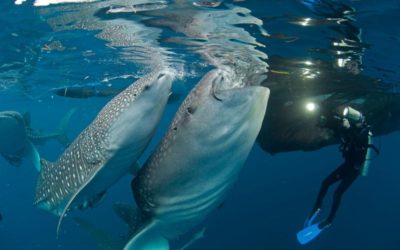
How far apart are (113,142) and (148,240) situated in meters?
1.12

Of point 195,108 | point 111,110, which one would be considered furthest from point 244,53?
point 195,108

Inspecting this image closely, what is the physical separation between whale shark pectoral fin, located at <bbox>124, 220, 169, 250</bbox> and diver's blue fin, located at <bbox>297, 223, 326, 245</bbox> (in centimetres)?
487

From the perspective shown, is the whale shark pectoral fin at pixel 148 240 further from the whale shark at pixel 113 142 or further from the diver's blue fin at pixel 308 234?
the diver's blue fin at pixel 308 234

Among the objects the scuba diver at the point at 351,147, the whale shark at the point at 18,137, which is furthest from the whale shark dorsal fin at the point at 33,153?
the scuba diver at the point at 351,147

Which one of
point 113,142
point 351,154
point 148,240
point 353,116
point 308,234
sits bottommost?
point 308,234

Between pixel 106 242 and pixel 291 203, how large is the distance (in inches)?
1526

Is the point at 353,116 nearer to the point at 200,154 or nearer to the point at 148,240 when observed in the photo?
the point at 148,240

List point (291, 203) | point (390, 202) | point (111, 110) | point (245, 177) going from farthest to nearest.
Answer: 1. point (390, 202)
2. point (245, 177)
3. point (291, 203)
4. point (111, 110)

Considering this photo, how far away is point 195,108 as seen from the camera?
2.89 meters

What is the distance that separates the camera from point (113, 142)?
12.0 ft

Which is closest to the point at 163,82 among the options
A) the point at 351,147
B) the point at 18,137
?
the point at 351,147

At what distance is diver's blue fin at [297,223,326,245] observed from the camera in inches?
311

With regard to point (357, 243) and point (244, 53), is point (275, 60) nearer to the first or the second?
point (244, 53)

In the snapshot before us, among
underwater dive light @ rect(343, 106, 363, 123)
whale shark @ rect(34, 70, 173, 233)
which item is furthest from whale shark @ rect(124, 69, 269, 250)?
underwater dive light @ rect(343, 106, 363, 123)
